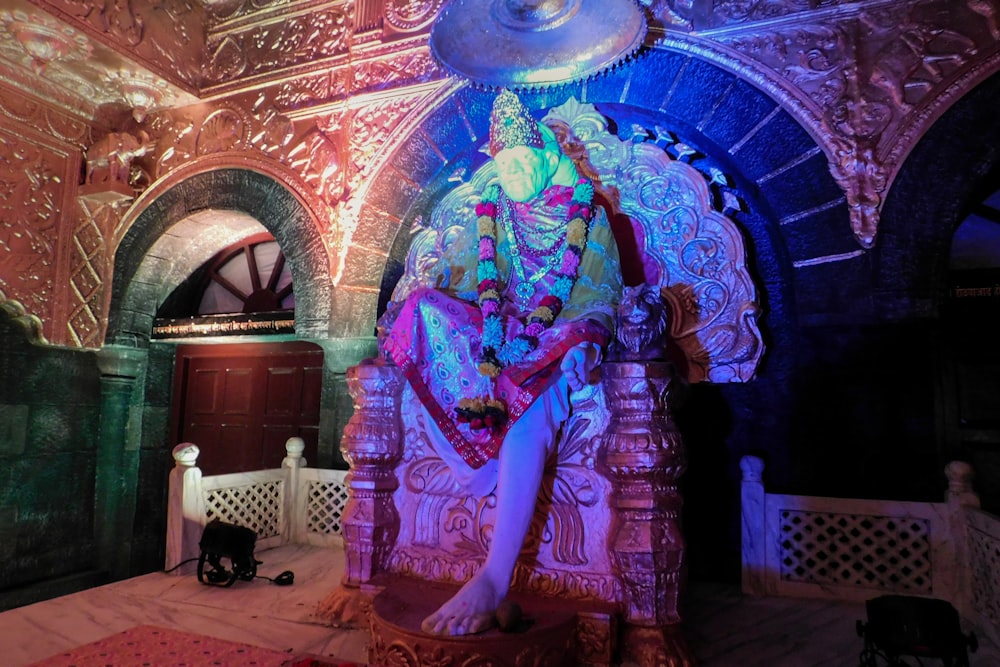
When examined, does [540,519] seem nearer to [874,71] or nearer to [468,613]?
[468,613]

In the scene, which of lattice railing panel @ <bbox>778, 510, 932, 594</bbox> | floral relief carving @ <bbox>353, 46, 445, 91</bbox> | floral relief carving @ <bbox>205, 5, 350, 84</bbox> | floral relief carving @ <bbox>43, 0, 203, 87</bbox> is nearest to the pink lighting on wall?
floral relief carving @ <bbox>43, 0, 203, 87</bbox>

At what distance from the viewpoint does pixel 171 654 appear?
2250 millimetres

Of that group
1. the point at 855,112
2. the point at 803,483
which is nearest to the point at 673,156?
the point at 855,112

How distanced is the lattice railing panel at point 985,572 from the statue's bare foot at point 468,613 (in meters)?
2.06

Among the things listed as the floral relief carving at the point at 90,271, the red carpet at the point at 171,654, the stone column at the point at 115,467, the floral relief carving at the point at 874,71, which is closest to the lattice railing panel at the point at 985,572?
the floral relief carving at the point at 874,71

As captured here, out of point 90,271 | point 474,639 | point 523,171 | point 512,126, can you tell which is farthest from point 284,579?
point 90,271

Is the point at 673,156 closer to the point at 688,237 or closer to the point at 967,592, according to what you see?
the point at 688,237

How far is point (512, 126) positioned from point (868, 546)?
269cm

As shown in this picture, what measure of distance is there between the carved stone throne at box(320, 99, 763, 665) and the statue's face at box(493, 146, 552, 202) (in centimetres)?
89

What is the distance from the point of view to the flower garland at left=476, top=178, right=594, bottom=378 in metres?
2.46

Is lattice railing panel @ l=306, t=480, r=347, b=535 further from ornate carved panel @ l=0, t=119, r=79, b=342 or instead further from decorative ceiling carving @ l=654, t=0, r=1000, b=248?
decorative ceiling carving @ l=654, t=0, r=1000, b=248

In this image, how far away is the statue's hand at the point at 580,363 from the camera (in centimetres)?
229

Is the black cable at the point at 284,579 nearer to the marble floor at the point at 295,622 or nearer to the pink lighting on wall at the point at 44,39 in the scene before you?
the marble floor at the point at 295,622

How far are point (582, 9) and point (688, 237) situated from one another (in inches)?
56.8
